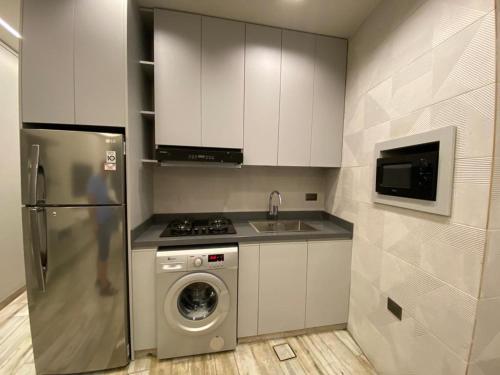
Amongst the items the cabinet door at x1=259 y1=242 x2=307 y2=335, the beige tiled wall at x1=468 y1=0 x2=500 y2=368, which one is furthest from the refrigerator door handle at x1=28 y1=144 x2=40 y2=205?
the beige tiled wall at x1=468 y1=0 x2=500 y2=368

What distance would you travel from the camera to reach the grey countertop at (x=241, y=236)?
1.49 metres

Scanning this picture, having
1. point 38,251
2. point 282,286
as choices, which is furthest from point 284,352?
point 38,251

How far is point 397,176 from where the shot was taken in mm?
1279

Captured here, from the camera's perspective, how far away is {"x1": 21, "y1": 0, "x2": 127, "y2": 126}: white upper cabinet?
49.5 inches

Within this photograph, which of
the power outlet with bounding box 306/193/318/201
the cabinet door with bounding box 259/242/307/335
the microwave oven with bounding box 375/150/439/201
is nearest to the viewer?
the microwave oven with bounding box 375/150/439/201

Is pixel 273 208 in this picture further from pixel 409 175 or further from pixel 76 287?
pixel 76 287

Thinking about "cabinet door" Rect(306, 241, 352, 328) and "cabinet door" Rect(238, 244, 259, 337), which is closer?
"cabinet door" Rect(238, 244, 259, 337)

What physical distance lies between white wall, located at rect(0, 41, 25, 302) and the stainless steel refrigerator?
1.23m

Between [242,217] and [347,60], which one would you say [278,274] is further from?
[347,60]

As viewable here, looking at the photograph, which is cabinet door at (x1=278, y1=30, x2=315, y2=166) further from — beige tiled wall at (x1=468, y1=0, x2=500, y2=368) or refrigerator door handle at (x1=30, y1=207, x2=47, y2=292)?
refrigerator door handle at (x1=30, y1=207, x2=47, y2=292)

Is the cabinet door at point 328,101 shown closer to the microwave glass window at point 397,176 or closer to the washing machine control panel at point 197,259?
the microwave glass window at point 397,176

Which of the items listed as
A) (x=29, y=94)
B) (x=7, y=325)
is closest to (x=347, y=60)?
(x=29, y=94)

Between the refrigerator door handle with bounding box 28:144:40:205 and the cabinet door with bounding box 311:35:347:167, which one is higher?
the cabinet door with bounding box 311:35:347:167

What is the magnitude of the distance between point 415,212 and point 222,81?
1.69 metres
